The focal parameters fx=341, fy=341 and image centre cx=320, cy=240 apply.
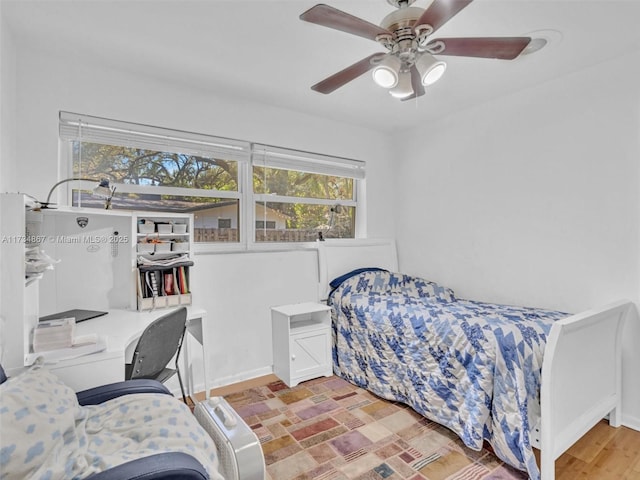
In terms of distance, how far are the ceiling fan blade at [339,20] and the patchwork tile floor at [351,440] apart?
6.95 ft

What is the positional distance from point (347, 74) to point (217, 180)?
1.54 metres

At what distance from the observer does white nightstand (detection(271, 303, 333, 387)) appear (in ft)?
9.11

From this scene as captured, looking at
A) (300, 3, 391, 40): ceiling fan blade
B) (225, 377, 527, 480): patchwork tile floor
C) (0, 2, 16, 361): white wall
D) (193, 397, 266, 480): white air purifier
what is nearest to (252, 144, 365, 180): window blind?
(0, 2, 16, 361): white wall

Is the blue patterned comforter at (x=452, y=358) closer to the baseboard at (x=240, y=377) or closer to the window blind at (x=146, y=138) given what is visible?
the baseboard at (x=240, y=377)

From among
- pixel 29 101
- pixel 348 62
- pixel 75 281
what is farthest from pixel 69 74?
pixel 348 62

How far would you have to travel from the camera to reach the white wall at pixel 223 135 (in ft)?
6.99

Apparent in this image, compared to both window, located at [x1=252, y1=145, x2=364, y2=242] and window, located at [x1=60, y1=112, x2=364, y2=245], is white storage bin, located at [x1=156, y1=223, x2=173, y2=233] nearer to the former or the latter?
window, located at [x1=60, y1=112, x2=364, y2=245]

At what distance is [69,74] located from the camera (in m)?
2.22

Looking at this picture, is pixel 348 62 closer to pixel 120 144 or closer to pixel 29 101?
pixel 120 144

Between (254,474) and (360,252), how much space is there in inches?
94.7

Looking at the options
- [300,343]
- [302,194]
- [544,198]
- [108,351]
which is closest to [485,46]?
Answer: [544,198]

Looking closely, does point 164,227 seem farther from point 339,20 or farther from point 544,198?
point 544,198

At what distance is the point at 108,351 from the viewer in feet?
5.09

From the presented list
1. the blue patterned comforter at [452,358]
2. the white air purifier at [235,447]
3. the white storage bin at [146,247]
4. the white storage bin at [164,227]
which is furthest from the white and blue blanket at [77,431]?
the blue patterned comforter at [452,358]
